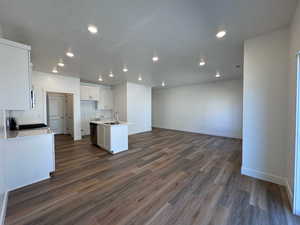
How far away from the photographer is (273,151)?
227 cm

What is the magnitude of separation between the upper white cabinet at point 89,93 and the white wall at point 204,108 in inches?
160

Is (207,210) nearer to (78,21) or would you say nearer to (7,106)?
(7,106)

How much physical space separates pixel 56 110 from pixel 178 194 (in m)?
7.32

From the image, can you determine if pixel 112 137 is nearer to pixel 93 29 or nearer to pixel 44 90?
pixel 93 29

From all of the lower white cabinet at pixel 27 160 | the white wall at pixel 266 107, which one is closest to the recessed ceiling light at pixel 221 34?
the white wall at pixel 266 107

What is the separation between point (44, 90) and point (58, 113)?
7.80 ft

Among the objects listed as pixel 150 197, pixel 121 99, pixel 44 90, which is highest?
pixel 44 90

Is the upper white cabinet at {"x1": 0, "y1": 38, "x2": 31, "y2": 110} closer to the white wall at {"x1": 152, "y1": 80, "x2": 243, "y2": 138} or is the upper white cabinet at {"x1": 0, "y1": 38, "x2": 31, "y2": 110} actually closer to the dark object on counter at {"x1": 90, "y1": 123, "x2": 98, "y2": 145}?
the dark object on counter at {"x1": 90, "y1": 123, "x2": 98, "y2": 145}

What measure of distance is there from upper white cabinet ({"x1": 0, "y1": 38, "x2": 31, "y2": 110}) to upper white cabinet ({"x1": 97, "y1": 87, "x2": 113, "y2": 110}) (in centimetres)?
497

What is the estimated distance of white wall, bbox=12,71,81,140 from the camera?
4355mm

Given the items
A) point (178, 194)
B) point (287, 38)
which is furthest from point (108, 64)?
point (287, 38)

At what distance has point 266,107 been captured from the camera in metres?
2.30

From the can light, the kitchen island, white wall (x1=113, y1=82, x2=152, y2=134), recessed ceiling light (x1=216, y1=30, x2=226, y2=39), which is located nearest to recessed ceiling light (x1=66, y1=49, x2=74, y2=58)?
the can light

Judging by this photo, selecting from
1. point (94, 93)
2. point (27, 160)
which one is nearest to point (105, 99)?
point (94, 93)
